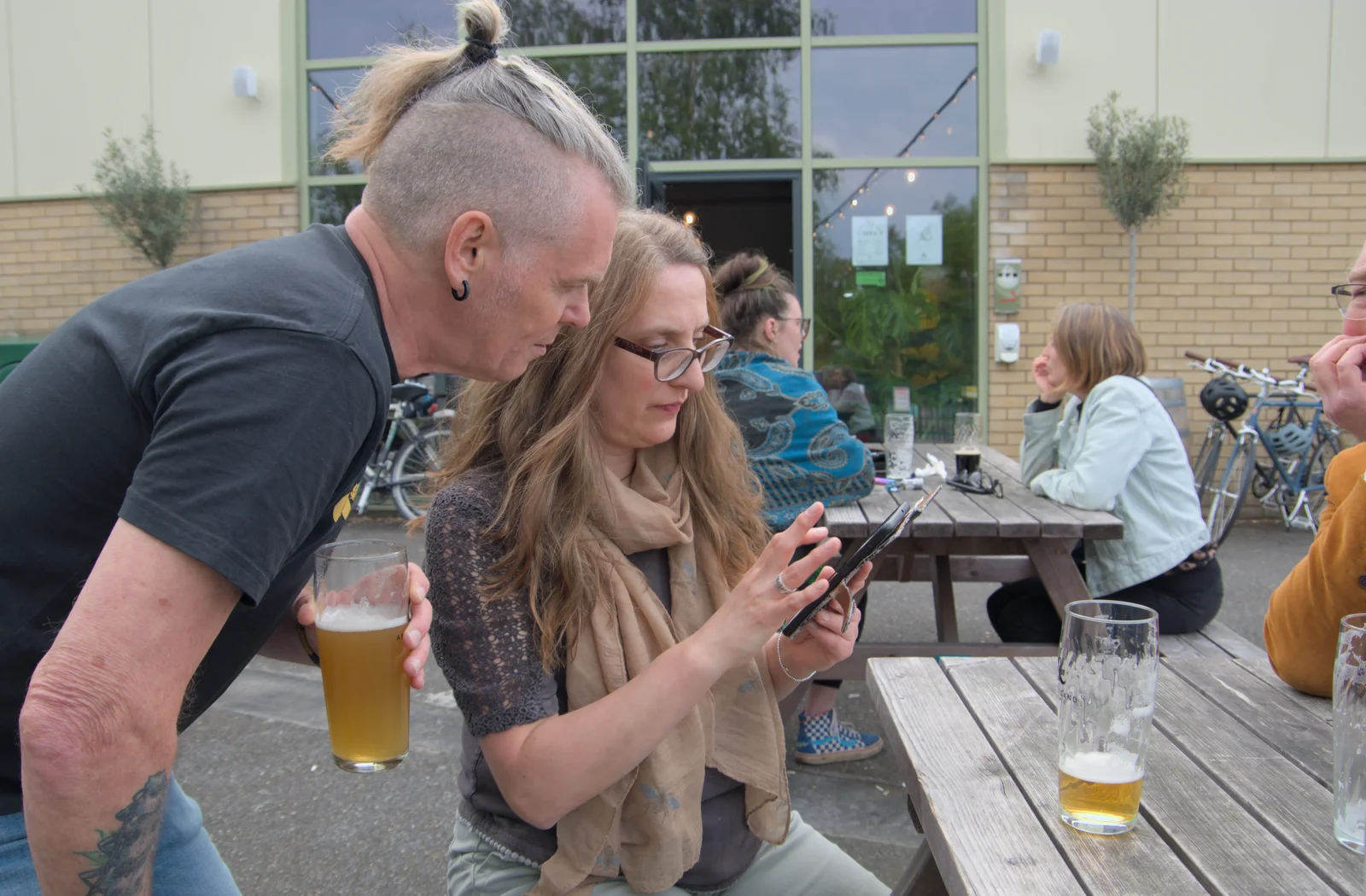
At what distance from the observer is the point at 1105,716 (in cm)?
123

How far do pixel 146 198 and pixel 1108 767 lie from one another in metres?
8.51

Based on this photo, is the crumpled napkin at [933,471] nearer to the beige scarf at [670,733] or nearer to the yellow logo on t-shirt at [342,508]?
the beige scarf at [670,733]

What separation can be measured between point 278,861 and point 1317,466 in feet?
24.3

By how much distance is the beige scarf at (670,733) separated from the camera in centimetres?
156

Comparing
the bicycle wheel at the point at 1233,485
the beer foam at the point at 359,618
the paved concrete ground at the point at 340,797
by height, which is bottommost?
the paved concrete ground at the point at 340,797

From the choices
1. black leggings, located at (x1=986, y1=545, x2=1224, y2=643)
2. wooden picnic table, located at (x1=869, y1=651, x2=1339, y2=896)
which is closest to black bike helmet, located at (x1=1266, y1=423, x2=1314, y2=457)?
black leggings, located at (x1=986, y1=545, x2=1224, y2=643)

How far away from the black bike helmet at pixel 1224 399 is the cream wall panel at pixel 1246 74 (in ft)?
6.00

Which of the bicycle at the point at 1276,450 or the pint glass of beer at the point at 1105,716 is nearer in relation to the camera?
the pint glass of beer at the point at 1105,716

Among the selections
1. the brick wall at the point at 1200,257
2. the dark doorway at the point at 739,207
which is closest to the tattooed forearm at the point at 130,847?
the dark doorway at the point at 739,207

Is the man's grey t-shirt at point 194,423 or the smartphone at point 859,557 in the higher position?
the man's grey t-shirt at point 194,423

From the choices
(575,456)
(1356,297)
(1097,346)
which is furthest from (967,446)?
(575,456)

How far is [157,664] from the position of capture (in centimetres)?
91

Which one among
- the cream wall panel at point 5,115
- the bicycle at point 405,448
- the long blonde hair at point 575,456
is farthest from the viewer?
the cream wall panel at point 5,115

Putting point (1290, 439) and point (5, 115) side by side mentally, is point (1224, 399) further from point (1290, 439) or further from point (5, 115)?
point (5, 115)
